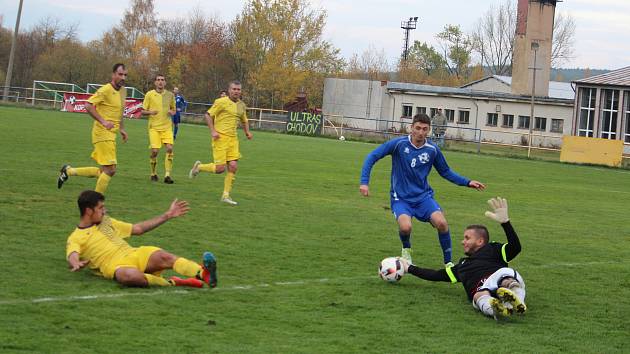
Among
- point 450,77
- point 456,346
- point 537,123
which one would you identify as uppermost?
point 450,77

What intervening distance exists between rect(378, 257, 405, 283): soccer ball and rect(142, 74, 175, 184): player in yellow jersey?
366 inches

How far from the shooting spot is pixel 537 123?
6381 cm

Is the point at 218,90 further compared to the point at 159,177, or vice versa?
the point at 218,90

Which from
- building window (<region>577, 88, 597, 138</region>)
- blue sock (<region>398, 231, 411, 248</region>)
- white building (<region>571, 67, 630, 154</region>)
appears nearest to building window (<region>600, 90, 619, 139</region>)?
white building (<region>571, 67, 630, 154</region>)

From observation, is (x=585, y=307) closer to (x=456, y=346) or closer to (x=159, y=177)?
(x=456, y=346)

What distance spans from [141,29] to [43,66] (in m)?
23.1

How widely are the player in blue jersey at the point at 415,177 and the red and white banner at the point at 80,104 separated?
4404cm

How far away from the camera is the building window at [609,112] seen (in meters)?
55.8

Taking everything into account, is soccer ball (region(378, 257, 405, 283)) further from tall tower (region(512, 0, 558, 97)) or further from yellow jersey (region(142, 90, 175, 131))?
tall tower (region(512, 0, 558, 97))

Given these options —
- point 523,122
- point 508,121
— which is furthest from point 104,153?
point 508,121

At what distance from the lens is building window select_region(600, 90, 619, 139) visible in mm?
55791

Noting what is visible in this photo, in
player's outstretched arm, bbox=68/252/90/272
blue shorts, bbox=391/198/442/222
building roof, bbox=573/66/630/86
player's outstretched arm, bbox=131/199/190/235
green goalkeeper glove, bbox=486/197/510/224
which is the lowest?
player's outstretched arm, bbox=68/252/90/272

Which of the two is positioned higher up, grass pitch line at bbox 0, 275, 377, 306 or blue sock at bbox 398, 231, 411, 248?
blue sock at bbox 398, 231, 411, 248

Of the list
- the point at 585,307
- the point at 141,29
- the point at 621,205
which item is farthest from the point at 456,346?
the point at 141,29
